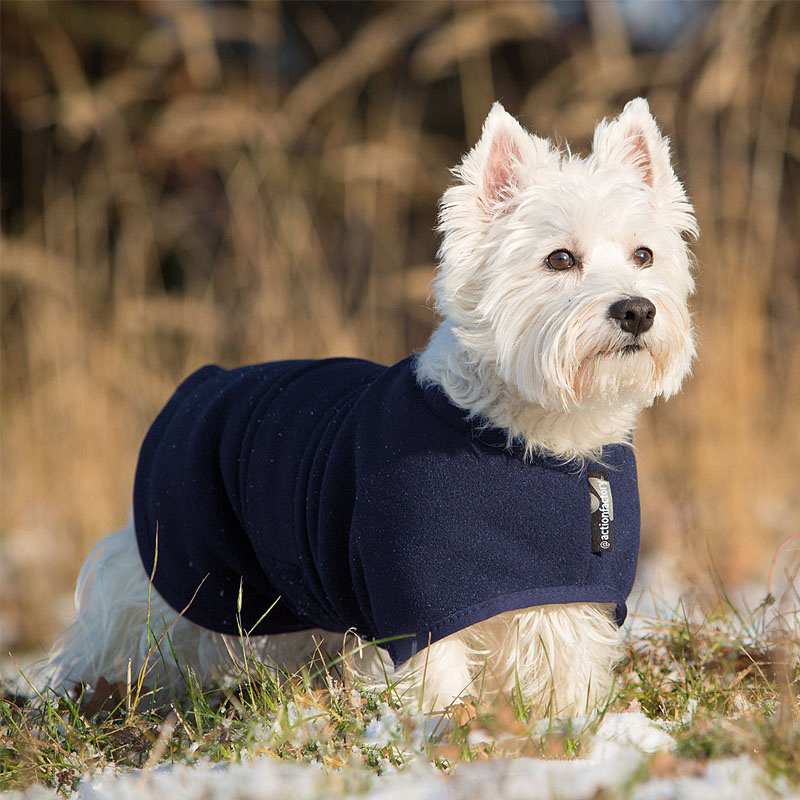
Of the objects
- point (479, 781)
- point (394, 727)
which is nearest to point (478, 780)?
point (479, 781)

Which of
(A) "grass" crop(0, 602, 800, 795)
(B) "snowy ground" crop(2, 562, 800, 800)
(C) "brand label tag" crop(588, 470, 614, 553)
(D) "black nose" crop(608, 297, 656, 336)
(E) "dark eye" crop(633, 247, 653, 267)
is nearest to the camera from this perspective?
(B) "snowy ground" crop(2, 562, 800, 800)

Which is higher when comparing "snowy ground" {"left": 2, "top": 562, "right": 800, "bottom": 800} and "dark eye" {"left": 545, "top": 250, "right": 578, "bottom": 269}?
"dark eye" {"left": 545, "top": 250, "right": 578, "bottom": 269}

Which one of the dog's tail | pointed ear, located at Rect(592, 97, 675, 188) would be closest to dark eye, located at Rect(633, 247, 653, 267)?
pointed ear, located at Rect(592, 97, 675, 188)

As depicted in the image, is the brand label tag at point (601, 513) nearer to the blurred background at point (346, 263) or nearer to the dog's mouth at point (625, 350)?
the dog's mouth at point (625, 350)

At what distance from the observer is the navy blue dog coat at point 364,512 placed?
2629mm

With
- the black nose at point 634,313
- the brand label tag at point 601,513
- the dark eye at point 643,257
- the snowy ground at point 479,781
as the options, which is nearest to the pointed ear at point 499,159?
the dark eye at point 643,257

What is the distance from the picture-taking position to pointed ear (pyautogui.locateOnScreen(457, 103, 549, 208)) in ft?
9.42

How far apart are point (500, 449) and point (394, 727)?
77 cm

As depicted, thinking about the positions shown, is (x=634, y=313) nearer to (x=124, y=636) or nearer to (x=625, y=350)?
(x=625, y=350)

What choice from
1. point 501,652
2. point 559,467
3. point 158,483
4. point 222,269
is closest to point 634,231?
point 559,467

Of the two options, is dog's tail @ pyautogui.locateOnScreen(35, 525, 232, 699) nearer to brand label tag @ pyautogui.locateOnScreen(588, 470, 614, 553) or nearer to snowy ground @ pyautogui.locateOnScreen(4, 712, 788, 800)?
snowy ground @ pyautogui.locateOnScreen(4, 712, 788, 800)

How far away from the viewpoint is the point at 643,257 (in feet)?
9.24

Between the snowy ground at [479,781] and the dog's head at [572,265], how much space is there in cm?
92

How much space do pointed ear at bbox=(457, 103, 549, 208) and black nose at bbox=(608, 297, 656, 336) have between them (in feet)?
1.83
